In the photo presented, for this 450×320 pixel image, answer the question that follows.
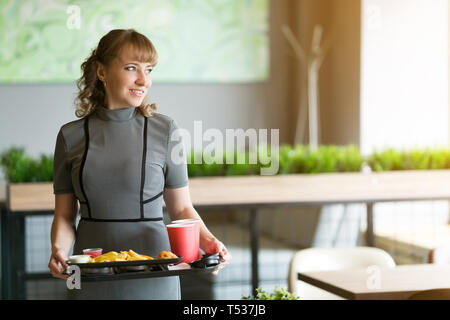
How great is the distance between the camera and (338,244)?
147 inches

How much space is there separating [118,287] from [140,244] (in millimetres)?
93

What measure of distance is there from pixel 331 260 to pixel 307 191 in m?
0.91

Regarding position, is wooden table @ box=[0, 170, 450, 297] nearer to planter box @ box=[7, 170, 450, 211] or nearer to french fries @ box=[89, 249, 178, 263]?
planter box @ box=[7, 170, 450, 211]

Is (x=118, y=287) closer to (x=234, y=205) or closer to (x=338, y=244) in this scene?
(x=234, y=205)


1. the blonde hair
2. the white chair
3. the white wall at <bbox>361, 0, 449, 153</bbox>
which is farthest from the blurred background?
the blonde hair

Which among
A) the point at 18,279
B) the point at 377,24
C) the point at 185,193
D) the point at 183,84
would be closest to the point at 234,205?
the point at 18,279

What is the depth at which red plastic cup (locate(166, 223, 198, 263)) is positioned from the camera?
1.22 metres

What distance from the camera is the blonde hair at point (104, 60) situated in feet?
4.09

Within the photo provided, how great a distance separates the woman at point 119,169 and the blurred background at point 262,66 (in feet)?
12.3

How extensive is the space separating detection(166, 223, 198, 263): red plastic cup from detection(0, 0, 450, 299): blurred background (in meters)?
3.83

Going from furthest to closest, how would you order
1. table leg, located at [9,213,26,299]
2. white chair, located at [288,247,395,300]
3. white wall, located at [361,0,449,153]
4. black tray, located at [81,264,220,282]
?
1. white wall, located at [361,0,449,153]
2. table leg, located at [9,213,26,299]
3. white chair, located at [288,247,395,300]
4. black tray, located at [81,264,220,282]

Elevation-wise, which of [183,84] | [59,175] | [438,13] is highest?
[438,13]

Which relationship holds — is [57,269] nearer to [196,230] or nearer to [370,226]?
[196,230]

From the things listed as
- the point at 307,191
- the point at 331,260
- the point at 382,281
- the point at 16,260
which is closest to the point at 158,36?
the point at 307,191
